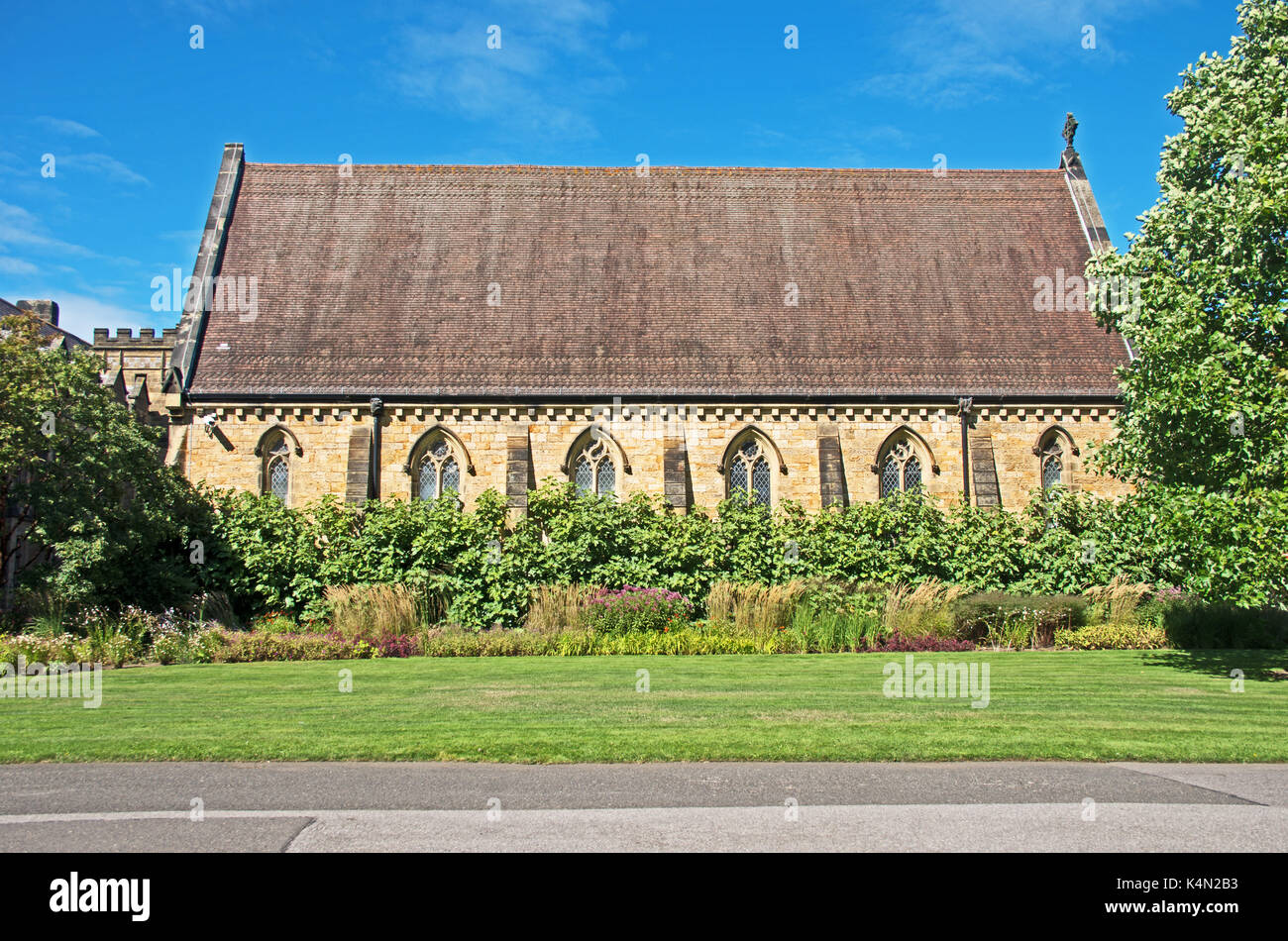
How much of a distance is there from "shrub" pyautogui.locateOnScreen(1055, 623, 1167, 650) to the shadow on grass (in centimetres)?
58

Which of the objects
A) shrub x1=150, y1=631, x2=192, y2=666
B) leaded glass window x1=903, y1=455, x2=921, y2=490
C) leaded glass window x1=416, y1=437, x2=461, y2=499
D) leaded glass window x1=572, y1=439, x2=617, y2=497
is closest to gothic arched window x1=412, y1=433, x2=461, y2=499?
leaded glass window x1=416, y1=437, x2=461, y2=499

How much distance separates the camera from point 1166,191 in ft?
54.2

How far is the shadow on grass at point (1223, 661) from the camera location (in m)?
15.2

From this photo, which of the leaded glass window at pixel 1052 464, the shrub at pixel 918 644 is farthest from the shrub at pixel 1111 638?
the leaded glass window at pixel 1052 464

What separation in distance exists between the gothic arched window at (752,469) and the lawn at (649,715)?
953 centimetres

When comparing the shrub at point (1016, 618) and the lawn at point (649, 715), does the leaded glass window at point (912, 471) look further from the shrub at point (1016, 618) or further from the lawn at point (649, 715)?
the lawn at point (649, 715)

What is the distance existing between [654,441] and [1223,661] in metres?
13.3

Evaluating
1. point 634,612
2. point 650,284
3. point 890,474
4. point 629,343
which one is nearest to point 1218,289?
point 634,612

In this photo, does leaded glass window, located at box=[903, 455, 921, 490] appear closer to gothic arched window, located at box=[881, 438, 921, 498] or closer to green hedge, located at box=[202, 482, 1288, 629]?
gothic arched window, located at box=[881, 438, 921, 498]

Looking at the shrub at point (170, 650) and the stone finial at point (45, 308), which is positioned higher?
the stone finial at point (45, 308)

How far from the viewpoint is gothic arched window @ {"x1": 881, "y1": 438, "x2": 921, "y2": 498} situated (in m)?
25.4

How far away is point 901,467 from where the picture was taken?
83.6 feet

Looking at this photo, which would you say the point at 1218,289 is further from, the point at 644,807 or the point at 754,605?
the point at 644,807
